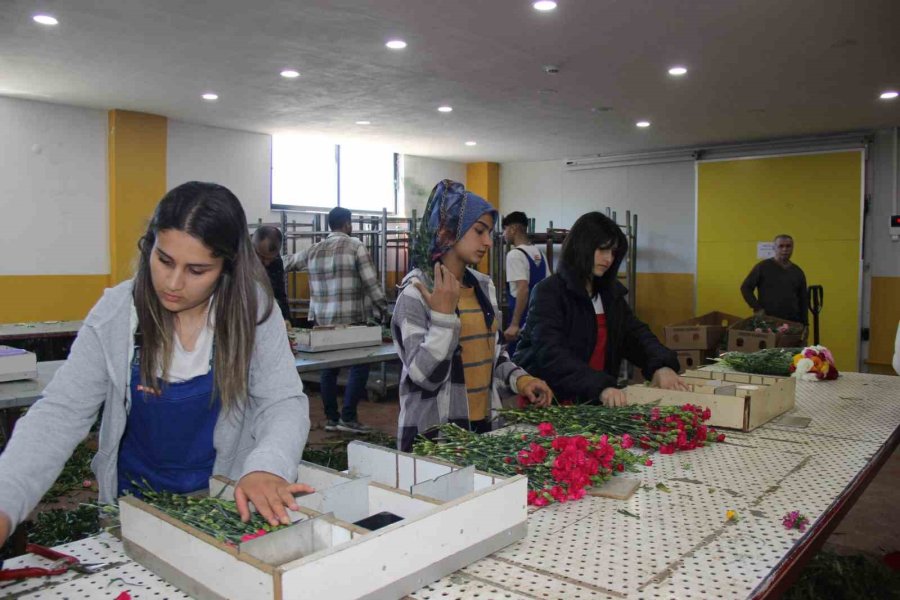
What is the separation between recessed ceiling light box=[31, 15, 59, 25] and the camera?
462cm

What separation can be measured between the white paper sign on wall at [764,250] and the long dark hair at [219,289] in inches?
350

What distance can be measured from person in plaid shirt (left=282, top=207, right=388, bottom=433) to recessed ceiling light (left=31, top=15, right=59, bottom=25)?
7.19 feet

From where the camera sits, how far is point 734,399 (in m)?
2.20

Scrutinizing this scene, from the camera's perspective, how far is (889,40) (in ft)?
16.9

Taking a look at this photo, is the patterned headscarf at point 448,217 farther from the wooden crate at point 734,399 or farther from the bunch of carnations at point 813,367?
the bunch of carnations at point 813,367

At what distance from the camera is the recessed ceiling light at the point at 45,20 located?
4624mm

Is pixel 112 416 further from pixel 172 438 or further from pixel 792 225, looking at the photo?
pixel 792 225

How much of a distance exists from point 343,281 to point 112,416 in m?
4.16

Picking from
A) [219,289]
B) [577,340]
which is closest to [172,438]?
[219,289]

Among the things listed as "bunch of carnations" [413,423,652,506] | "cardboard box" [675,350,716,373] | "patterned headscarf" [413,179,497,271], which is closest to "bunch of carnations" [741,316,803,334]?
"cardboard box" [675,350,716,373]

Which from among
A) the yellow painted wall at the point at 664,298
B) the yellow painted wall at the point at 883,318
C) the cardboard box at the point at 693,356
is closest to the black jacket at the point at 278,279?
the cardboard box at the point at 693,356

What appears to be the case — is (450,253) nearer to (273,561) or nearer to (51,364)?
(273,561)

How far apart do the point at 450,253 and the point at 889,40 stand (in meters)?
4.55

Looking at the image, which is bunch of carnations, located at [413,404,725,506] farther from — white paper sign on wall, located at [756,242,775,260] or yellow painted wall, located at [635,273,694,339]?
yellow painted wall, located at [635,273,694,339]
